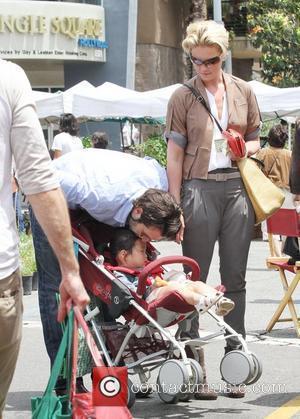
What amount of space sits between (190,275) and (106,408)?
7.77 feet

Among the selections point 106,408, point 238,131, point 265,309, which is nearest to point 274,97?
point 265,309

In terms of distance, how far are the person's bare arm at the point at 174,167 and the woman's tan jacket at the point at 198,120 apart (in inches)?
1.3

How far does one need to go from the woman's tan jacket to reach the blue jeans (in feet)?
3.21

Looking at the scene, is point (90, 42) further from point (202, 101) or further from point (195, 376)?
point (195, 376)

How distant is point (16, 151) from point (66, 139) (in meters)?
11.3

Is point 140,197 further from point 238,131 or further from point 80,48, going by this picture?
point 80,48

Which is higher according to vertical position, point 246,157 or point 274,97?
point 246,157

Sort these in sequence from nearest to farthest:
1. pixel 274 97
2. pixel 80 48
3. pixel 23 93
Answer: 1. pixel 23 93
2. pixel 274 97
3. pixel 80 48

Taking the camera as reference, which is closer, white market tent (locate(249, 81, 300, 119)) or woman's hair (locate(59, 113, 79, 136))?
woman's hair (locate(59, 113, 79, 136))

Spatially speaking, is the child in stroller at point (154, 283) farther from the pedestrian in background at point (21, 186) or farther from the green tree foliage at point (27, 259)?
the green tree foliage at point (27, 259)

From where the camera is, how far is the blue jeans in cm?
621

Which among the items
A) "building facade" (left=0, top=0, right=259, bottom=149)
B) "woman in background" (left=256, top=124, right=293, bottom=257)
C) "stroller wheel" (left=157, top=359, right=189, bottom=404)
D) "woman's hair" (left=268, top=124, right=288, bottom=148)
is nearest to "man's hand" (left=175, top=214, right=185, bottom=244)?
"stroller wheel" (left=157, top=359, right=189, bottom=404)

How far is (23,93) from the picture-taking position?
12.3 feet

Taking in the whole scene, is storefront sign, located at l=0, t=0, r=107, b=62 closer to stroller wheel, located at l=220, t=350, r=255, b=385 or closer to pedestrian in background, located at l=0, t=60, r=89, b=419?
stroller wheel, located at l=220, t=350, r=255, b=385
